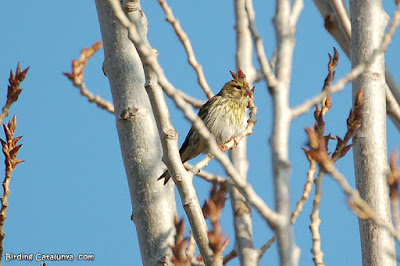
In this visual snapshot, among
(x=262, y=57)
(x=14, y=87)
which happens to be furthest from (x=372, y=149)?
(x=14, y=87)

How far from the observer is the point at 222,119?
7.39 m

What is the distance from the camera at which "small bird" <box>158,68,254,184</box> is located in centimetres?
718

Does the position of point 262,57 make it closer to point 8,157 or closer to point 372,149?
point 372,149

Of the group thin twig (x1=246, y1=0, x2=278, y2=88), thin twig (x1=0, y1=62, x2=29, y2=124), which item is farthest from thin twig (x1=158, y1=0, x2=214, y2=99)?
thin twig (x1=246, y1=0, x2=278, y2=88)

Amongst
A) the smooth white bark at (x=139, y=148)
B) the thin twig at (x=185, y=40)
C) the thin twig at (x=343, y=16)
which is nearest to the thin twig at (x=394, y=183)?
the smooth white bark at (x=139, y=148)

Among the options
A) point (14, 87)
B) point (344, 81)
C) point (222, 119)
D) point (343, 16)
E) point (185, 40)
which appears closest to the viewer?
point (344, 81)

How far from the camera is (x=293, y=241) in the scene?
2.29 meters

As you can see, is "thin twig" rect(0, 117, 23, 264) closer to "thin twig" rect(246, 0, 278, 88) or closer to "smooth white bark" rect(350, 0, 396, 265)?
"thin twig" rect(246, 0, 278, 88)

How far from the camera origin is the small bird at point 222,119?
718 centimetres

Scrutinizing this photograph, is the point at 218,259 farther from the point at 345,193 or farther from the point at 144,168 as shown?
the point at 144,168

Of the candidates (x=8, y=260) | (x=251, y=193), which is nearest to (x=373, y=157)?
(x=251, y=193)

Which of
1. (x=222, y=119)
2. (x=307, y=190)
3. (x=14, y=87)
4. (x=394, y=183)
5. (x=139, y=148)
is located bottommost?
(x=394, y=183)

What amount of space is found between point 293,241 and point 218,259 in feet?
2.09

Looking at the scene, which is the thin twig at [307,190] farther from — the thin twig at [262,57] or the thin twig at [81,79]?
the thin twig at [81,79]
